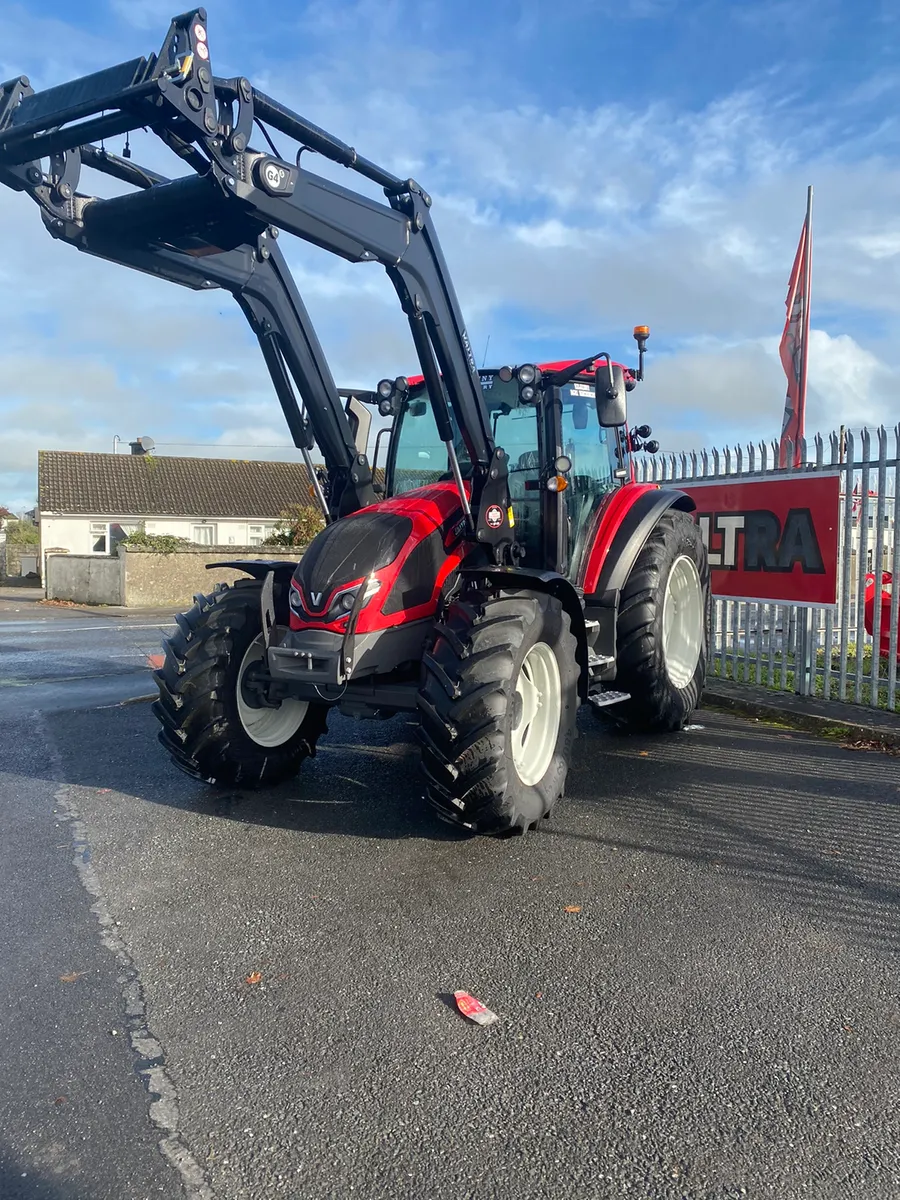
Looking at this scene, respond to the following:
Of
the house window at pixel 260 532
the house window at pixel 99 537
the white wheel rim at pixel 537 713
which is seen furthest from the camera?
the house window at pixel 260 532

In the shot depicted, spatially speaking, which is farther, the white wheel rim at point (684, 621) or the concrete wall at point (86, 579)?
the concrete wall at point (86, 579)

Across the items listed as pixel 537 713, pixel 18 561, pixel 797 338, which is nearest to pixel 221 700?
pixel 537 713

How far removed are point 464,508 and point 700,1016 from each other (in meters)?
3.02

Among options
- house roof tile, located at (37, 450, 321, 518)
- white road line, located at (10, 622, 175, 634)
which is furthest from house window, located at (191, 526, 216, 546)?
white road line, located at (10, 622, 175, 634)

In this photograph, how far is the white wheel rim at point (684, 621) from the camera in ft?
24.6

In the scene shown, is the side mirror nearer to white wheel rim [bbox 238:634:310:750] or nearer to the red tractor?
the red tractor

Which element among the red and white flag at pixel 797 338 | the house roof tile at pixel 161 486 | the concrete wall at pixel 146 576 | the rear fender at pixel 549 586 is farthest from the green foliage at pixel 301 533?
the rear fender at pixel 549 586

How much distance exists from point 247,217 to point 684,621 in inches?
192

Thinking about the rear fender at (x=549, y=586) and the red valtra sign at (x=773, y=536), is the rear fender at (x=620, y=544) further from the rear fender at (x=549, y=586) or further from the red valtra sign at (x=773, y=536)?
the red valtra sign at (x=773, y=536)

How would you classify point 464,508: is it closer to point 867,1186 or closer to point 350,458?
point 350,458

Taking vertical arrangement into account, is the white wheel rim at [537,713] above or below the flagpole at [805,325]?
below

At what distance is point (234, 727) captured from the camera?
212 inches

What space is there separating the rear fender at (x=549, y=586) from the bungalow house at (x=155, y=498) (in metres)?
30.0

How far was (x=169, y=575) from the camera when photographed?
2319 cm
